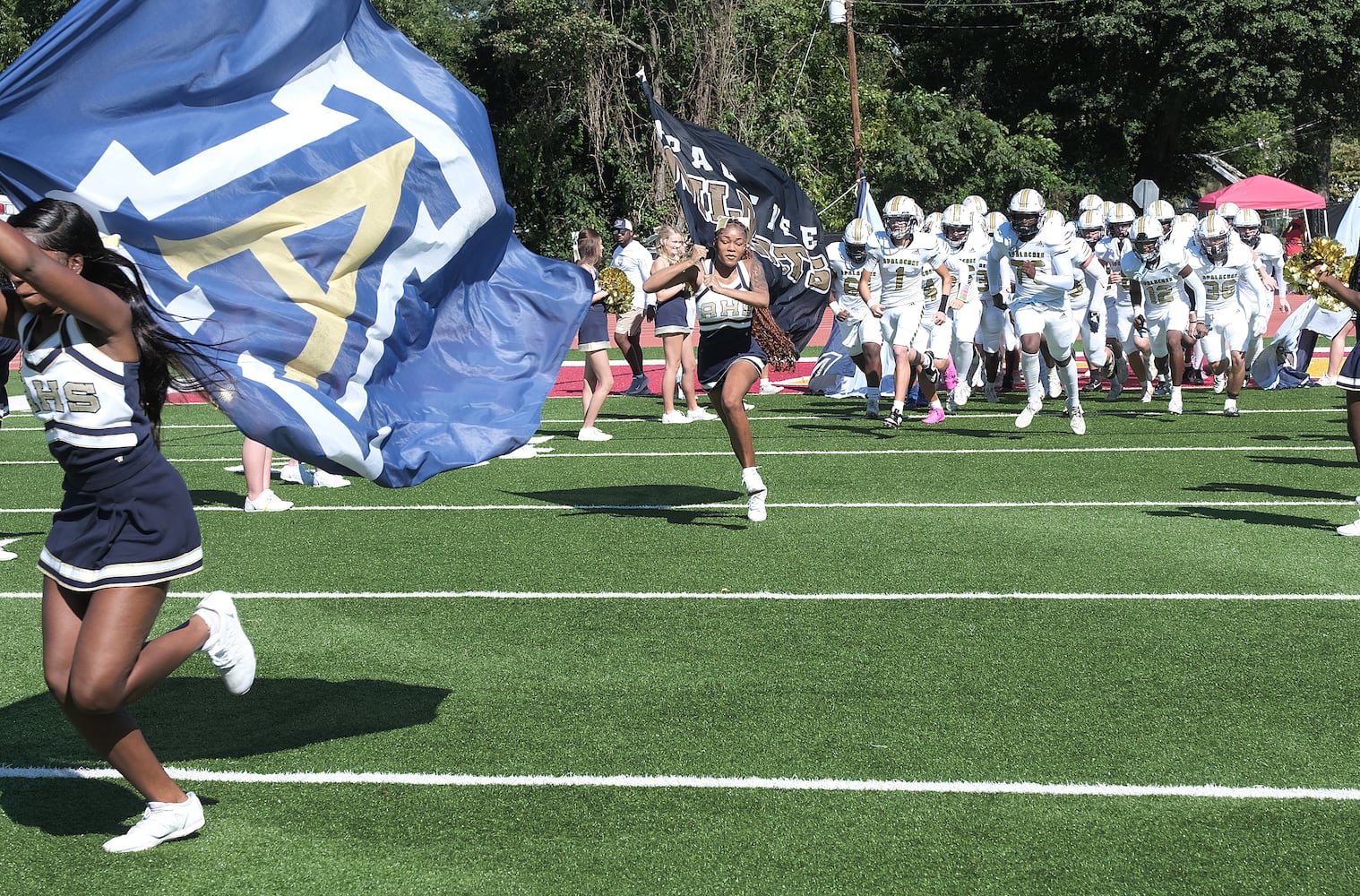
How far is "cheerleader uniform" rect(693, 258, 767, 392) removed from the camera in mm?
9945

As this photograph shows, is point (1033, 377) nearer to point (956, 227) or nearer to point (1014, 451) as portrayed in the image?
point (1014, 451)

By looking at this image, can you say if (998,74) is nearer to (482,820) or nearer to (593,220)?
(593,220)

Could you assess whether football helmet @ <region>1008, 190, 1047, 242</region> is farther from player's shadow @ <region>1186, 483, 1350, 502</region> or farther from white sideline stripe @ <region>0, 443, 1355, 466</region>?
player's shadow @ <region>1186, 483, 1350, 502</region>

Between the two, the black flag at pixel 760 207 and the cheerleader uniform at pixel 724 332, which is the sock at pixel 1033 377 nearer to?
the black flag at pixel 760 207

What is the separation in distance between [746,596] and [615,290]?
21.6 feet

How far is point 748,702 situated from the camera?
18.8ft

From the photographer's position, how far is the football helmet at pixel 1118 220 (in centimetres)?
1703

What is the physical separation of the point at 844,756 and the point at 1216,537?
4.63 metres

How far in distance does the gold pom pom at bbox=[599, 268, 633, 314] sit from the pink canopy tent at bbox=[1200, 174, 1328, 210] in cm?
2477

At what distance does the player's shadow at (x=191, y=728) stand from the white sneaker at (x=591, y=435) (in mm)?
8033

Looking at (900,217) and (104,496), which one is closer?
(104,496)

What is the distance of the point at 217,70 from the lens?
18.3 ft

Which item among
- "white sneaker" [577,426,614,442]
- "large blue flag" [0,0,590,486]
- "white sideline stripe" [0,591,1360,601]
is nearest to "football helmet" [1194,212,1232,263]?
"white sneaker" [577,426,614,442]

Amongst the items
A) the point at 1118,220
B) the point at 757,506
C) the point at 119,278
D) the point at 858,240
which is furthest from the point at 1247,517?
the point at 1118,220
